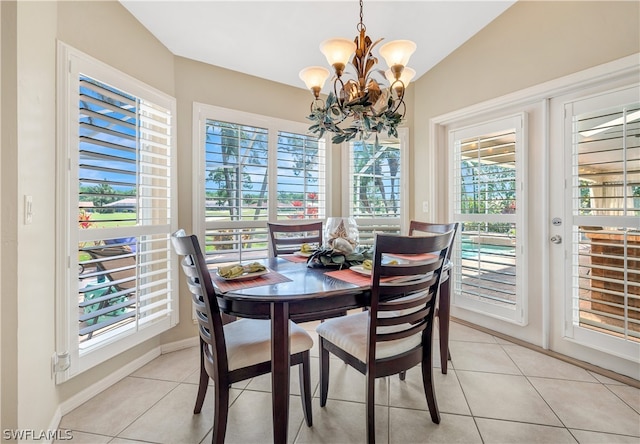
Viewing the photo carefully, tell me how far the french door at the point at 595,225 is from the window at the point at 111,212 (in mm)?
3073

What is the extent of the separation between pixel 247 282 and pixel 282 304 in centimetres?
31

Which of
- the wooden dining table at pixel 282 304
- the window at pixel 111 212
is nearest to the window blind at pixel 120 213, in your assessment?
the window at pixel 111 212

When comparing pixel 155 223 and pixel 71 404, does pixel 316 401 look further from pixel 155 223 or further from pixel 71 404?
pixel 155 223

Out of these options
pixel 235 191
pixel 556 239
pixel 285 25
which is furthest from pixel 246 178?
pixel 556 239

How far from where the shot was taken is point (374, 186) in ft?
11.2

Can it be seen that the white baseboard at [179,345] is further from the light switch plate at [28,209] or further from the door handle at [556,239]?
the door handle at [556,239]

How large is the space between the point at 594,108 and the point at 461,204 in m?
1.23

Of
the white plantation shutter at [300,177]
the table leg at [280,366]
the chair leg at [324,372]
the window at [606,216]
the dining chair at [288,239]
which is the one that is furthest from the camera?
the white plantation shutter at [300,177]

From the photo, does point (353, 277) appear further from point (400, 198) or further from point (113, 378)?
point (400, 198)

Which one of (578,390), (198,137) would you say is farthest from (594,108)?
(198,137)

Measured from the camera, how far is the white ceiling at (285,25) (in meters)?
2.14

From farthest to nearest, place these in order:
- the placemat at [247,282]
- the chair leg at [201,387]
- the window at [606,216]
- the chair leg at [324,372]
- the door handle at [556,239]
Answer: the door handle at [556,239] → the window at [606,216] → the chair leg at [324,372] → the chair leg at [201,387] → the placemat at [247,282]

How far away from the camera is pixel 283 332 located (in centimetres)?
127

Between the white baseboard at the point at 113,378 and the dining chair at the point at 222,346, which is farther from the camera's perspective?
the white baseboard at the point at 113,378
